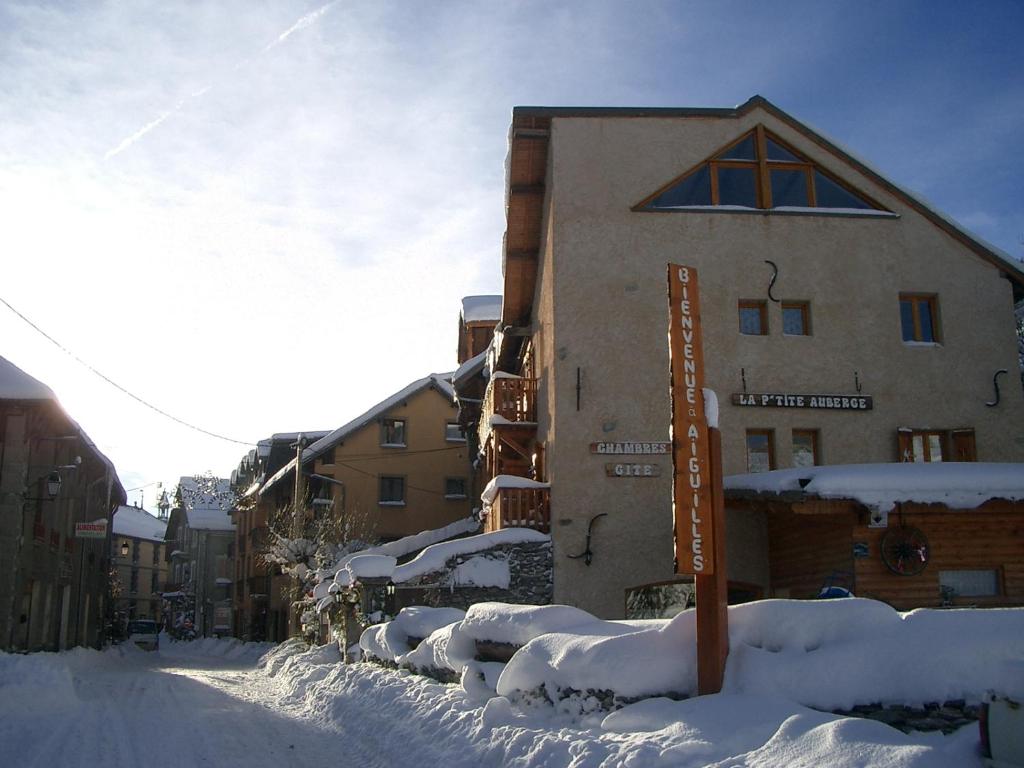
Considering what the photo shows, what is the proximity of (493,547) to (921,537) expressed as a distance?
24.0ft

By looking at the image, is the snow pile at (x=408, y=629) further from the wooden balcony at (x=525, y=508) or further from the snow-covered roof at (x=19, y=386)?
the snow-covered roof at (x=19, y=386)

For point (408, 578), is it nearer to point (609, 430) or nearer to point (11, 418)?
point (609, 430)

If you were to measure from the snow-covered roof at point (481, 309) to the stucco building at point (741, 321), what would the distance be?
1365 cm

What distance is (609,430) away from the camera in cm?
1898

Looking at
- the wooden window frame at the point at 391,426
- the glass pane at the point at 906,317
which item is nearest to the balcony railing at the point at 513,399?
the glass pane at the point at 906,317

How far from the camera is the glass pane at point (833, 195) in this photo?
2073cm

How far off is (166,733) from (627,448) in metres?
9.90

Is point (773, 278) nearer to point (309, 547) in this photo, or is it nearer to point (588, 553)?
point (588, 553)

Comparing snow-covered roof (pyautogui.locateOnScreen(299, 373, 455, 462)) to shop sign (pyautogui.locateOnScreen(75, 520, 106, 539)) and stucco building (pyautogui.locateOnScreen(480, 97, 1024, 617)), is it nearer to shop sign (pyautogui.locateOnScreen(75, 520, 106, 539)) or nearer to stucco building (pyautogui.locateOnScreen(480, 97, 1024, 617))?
shop sign (pyautogui.locateOnScreen(75, 520, 106, 539))

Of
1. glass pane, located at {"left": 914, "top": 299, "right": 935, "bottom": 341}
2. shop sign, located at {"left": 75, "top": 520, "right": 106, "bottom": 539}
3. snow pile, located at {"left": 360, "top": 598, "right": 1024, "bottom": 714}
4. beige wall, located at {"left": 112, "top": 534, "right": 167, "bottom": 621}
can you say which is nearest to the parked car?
shop sign, located at {"left": 75, "top": 520, "right": 106, "bottom": 539}

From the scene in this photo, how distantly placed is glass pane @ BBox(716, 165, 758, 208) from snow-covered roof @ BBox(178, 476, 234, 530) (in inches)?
1821

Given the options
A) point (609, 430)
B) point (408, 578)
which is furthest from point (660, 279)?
point (408, 578)

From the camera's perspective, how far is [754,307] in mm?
20203

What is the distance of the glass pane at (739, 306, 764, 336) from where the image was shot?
1995 cm
